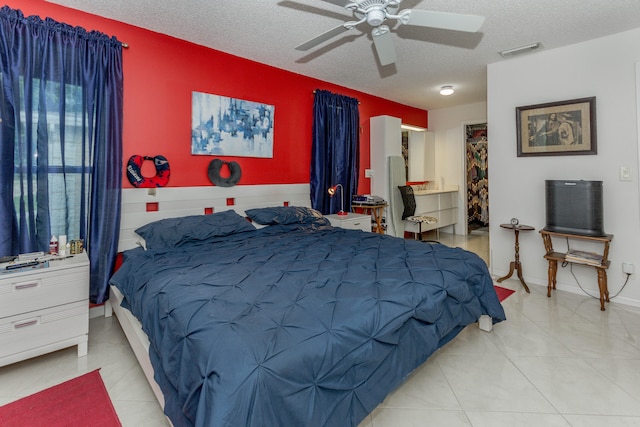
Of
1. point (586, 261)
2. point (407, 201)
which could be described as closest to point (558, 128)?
point (586, 261)

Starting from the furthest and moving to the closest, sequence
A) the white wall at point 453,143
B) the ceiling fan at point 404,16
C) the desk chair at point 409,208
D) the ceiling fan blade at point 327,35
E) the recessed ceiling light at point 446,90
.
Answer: the white wall at point 453,143 < the desk chair at point 409,208 < the recessed ceiling light at point 446,90 < the ceiling fan blade at point 327,35 < the ceiling fan at point 404,16

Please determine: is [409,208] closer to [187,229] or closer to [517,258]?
[517,258]

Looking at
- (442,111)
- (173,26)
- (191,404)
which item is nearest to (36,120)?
(173,26)

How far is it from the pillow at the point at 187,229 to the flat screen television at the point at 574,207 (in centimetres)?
303

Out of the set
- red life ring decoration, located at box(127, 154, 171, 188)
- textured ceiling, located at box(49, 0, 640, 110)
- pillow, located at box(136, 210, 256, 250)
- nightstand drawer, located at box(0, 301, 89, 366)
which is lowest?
nightstand drawer, located at box(0, 301, 89, 366)

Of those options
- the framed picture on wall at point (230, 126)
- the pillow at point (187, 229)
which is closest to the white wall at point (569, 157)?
the framed picture on wall at point (230, 126)

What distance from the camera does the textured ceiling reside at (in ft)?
8.41

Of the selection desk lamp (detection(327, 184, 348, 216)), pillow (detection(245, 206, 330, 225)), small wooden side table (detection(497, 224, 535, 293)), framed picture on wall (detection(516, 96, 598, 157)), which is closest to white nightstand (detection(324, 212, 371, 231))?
desk lamp (detection(327, 184, 348, 216))

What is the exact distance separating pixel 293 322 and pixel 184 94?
9.06 feet

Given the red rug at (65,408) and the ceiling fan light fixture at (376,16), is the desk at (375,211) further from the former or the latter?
the red rug at (65,408)

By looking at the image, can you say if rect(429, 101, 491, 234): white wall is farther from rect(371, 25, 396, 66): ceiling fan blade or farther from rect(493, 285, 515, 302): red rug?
rect(371, 25, 396, 66): ceiling fan blade

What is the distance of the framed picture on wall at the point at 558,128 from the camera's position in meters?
3.25

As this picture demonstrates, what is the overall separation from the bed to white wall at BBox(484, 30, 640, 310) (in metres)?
1.80

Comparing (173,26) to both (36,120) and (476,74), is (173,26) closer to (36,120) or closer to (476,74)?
(36,120)
